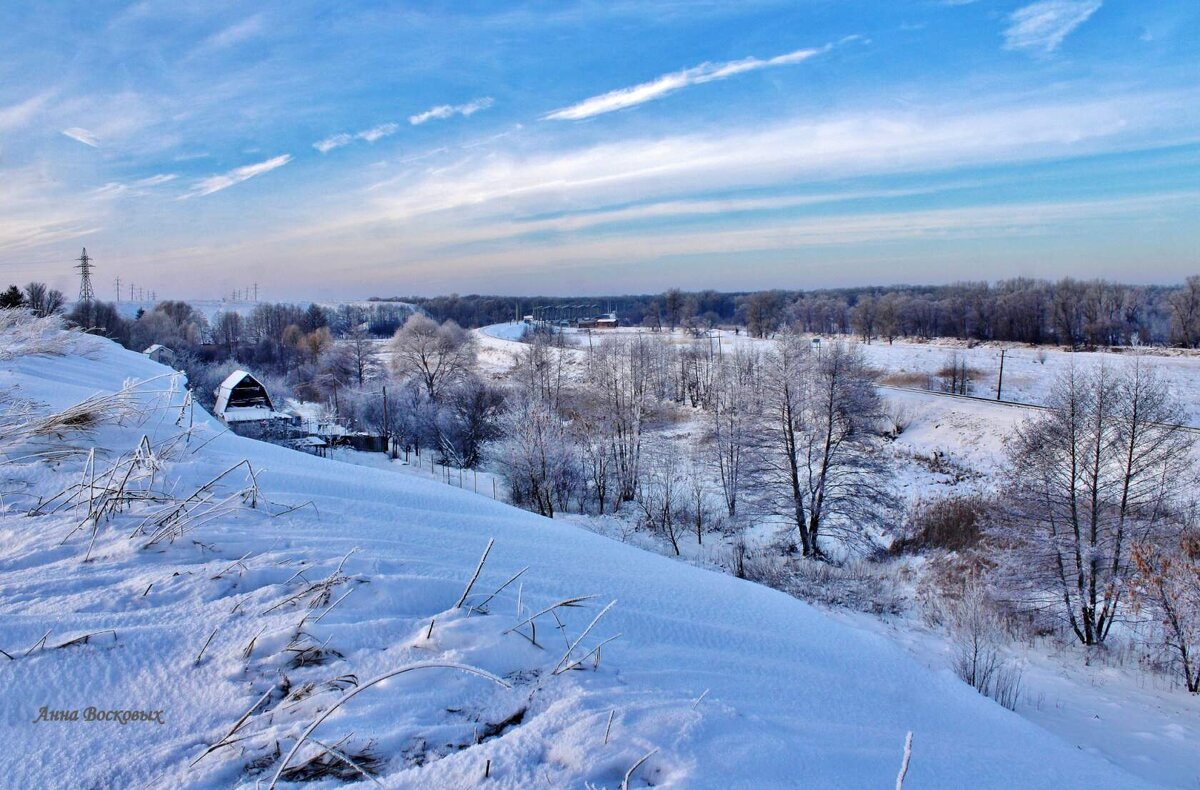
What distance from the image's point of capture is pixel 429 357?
4622 centimetres

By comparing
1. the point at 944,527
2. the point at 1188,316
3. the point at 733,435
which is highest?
the point at 1188,316

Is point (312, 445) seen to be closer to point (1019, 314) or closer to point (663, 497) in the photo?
point (663, 497)

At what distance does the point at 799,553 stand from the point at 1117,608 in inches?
319

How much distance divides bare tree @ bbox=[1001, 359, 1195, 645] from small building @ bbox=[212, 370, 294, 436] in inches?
1077

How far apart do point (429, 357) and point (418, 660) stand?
46.0 metres

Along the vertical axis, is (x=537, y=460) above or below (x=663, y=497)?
above

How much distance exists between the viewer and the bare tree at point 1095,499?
13.9 m

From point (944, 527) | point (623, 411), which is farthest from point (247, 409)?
point (944, 527)

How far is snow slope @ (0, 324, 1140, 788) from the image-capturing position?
5.62 ft

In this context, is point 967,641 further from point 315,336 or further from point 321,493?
point 315,336

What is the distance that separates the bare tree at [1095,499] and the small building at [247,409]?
89.8 ft

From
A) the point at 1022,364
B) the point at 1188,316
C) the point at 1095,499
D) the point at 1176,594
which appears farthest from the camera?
the point at 1188,316

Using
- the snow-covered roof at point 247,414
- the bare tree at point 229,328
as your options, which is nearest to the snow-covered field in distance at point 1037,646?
the snow-covered roof at point 247,414

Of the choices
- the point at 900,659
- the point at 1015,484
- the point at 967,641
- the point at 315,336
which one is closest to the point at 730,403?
the point at 1015,484
